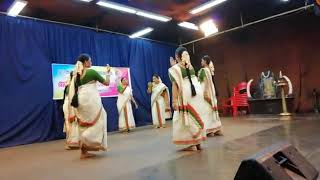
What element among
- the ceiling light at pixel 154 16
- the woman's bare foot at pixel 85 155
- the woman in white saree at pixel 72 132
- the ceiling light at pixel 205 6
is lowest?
the woman's bare foot at pixel 85 155

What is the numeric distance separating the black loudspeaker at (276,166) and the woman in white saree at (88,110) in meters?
2.60

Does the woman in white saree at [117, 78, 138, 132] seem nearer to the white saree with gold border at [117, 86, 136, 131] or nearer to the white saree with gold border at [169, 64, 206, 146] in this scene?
the white saree with gold border at [117, 86, 136, 131]

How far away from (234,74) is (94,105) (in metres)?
7.17

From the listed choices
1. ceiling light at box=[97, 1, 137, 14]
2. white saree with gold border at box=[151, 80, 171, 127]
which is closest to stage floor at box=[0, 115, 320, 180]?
white saree with gold border at box=[151, 80, 171, 127]

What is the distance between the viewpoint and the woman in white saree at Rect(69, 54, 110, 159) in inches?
145

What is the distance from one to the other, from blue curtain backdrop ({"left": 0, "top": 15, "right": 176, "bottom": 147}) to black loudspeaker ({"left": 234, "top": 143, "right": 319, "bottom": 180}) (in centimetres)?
590

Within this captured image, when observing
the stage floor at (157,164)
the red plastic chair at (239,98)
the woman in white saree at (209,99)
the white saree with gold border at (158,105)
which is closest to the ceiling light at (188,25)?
the white saree with gold border at (158,105)

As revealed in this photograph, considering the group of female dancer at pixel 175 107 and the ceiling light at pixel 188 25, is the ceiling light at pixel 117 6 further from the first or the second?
the group of female dancer at pixel 175 107

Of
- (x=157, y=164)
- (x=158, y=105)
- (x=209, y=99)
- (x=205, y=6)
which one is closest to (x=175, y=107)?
(x=157, y=164)

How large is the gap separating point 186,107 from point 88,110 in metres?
1.23

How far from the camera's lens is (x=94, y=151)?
4043mm

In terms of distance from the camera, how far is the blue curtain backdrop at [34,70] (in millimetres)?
6230

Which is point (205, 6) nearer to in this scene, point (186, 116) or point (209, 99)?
point (209, 99)

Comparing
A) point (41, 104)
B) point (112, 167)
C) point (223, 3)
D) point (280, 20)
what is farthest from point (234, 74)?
point (112, 167)
